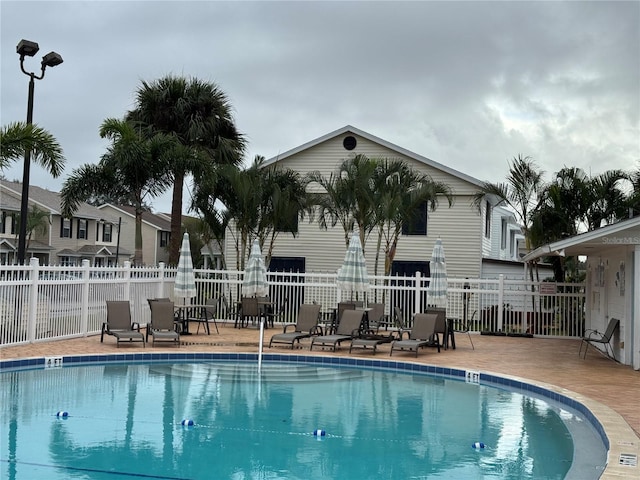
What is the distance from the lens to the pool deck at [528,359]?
8467 mm

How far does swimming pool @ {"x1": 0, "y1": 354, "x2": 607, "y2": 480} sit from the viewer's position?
22.6 feet

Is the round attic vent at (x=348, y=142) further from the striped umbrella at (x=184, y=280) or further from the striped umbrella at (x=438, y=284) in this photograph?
the striped umbrella at (x=438, y=284)

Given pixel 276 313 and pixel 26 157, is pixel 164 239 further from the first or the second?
pixel 26 157

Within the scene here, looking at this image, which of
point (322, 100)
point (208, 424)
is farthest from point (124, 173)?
point (208, 424)

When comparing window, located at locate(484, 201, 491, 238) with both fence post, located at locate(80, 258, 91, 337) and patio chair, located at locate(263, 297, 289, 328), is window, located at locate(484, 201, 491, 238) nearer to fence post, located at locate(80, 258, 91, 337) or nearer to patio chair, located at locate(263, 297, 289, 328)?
patio chair, located at locate(263, 297, 289, 328)

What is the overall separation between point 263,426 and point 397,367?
16.5ft

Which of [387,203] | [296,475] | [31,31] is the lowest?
[296,475]

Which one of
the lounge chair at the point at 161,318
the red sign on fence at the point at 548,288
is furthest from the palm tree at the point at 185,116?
the red sign on fence at the point at 548,288

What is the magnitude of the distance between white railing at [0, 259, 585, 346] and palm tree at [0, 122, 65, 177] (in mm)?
2222

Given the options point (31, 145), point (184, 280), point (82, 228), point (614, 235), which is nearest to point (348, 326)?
point (184, 280)

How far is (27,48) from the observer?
1612cm

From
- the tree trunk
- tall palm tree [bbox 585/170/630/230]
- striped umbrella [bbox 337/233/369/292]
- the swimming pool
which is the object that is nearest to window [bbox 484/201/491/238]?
tall palm tree [bbox 585/170/630/230]

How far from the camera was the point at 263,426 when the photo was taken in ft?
28.3

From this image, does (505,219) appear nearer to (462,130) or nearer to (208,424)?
(462,130)
